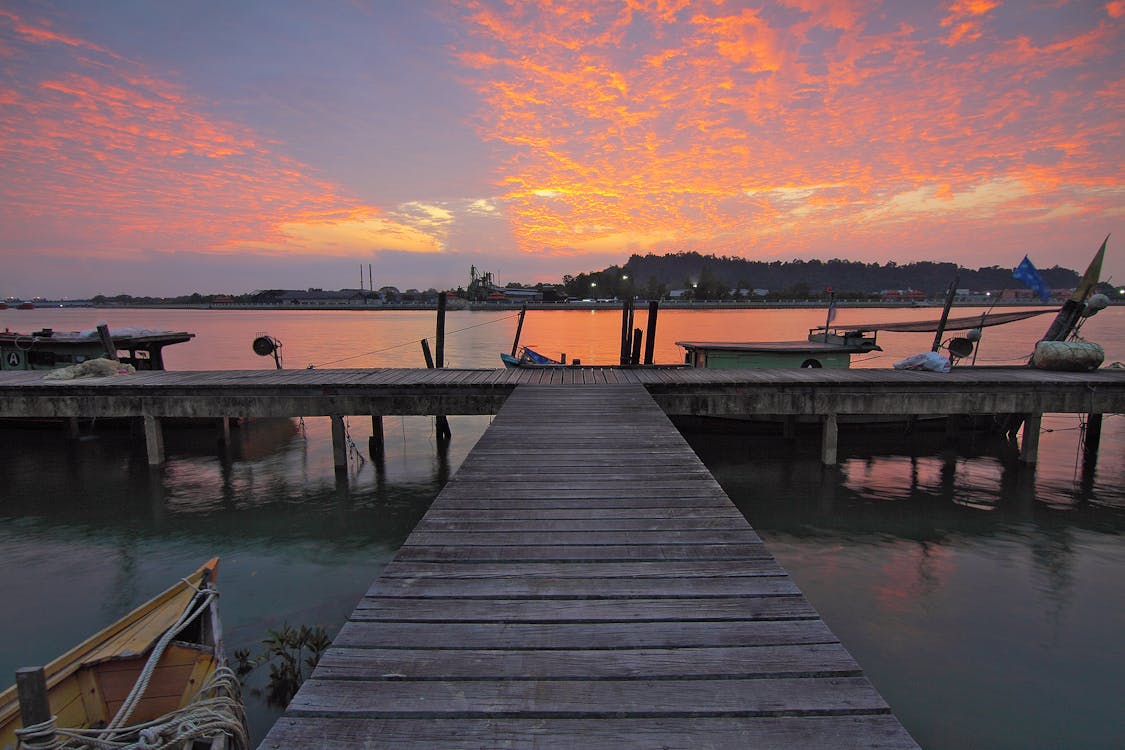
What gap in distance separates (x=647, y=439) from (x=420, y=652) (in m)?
5.38

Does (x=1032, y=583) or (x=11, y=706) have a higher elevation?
(x=11, y=706)

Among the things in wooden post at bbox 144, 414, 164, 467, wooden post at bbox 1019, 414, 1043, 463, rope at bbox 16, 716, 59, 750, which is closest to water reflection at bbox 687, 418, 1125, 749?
wooden post at bbox 1019, 414, 1043, 463

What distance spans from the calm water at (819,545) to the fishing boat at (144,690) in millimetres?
1596

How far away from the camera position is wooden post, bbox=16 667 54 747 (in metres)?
3.28

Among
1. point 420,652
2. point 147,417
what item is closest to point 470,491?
point 420,652

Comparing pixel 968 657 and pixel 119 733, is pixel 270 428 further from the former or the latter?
pixel 968 657

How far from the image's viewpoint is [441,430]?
1792cm

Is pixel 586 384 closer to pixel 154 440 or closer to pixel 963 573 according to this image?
pixel 963 573

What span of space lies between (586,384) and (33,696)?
400 inches

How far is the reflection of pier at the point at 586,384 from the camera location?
1276 cm

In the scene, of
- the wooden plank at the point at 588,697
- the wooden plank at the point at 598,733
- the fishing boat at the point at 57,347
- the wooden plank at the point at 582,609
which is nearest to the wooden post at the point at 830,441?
the wooden plank at the point at 582,609

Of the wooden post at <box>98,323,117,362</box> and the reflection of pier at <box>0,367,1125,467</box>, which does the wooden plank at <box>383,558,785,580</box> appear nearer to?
the reflection of pier at <box>0,367,1125,467</box>

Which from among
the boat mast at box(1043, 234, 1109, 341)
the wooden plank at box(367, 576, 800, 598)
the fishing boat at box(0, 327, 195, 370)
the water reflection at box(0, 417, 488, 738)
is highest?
the boat mast at box(1043, 234, 1109, 341)

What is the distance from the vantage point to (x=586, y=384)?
41.6ft
